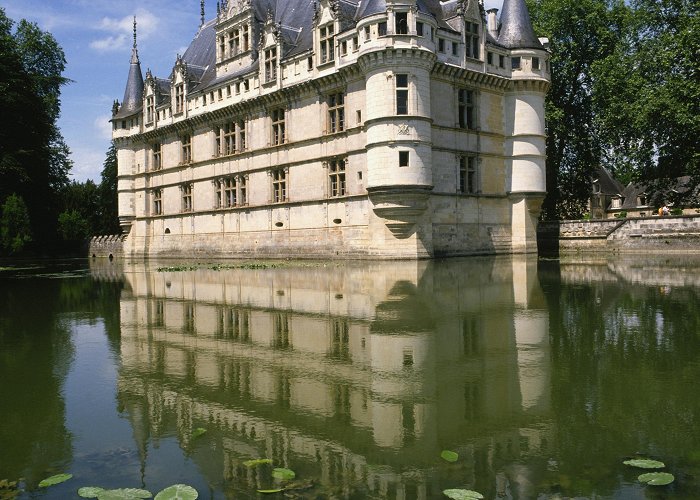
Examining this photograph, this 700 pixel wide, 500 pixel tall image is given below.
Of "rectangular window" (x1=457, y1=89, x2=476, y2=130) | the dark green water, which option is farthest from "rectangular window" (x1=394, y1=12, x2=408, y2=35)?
the dark green water

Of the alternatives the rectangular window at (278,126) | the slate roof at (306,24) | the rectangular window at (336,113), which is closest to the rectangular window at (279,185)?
the rectangular window at (278,126)

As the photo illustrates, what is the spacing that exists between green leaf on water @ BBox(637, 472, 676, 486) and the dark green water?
0.06m

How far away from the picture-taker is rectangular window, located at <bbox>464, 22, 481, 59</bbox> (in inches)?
1315

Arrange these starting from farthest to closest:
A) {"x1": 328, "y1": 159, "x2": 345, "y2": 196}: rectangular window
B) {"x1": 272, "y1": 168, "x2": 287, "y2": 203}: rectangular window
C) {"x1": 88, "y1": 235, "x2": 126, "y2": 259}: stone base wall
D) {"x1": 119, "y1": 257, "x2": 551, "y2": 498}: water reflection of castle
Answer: {"x1": 88, "y1": 235, "x2": 126, "y2": 259}: stone base wall, {"x1": 272, "y1": 168, "x2": 287, "y2": 203}: rectangular window, {"x1": 328, "y1": 159, "x2": 345, "y2": 196}: rectangular window, {"x1": 119, "y1": 257, "x2": 551, "y2": 498}: water reflection of castle

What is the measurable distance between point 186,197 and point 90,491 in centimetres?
4317

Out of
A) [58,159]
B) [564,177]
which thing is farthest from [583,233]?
[58,159]

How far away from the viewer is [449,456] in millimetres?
4469

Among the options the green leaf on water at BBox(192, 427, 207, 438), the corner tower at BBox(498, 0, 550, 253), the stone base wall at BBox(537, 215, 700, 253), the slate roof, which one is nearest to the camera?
the green leaf on water at BBox(192, 427, 207, 438)

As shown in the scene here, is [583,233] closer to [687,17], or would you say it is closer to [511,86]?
[511,86]

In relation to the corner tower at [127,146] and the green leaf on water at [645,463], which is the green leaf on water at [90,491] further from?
the corner tower at [127,146]

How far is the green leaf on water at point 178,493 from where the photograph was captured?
3.92 meters

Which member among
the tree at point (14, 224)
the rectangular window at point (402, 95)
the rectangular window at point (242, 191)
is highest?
the rectangular window at point (402, 95)

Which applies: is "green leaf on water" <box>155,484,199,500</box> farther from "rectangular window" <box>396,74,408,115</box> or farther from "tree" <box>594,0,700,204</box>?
"tree" <box>594,0,700,204</box>

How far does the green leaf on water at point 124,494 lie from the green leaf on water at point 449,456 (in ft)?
6.60
